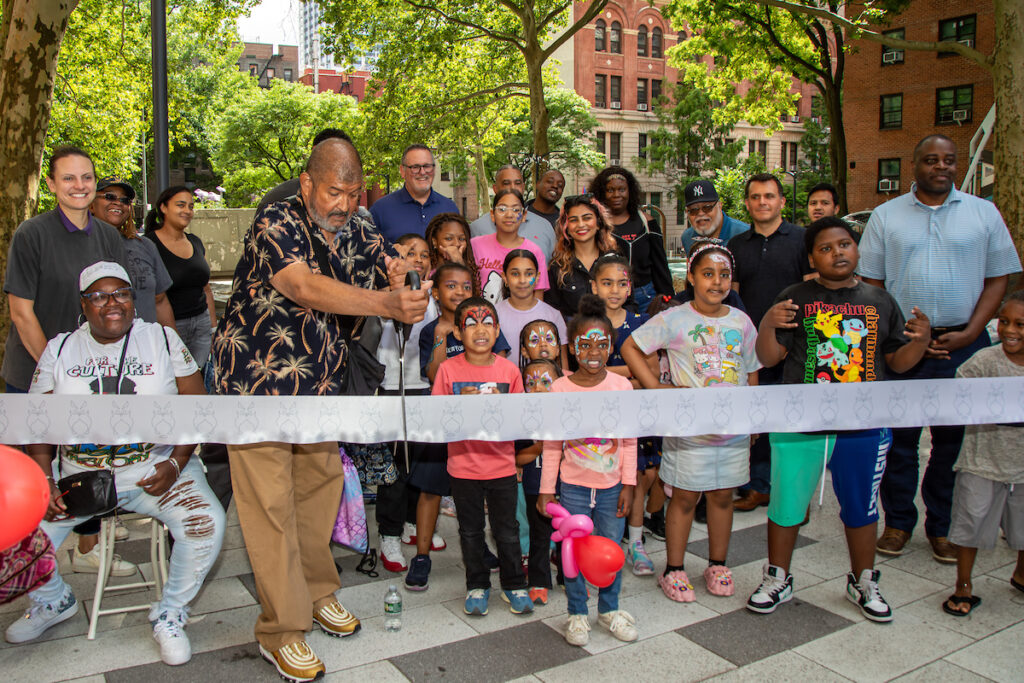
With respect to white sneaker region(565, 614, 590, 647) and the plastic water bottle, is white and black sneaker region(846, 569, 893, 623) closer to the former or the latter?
white sneaker region(565, 614, 590, 647)

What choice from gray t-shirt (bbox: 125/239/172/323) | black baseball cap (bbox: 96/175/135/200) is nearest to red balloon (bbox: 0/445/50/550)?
→ gray t-shirt (bbox: 125/239/172/323)

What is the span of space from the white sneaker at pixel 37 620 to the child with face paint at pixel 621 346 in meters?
2.89

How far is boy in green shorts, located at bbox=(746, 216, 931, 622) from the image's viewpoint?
3.89 metres

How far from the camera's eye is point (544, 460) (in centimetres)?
384

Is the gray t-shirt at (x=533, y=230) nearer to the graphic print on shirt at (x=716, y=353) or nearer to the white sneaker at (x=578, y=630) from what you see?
the graphic print on shirt at (x=716, y=353)

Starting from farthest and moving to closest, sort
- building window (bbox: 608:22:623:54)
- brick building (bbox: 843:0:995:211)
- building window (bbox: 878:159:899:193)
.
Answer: building window (bbox: 608:22:623:54)
building window (bbox: 878:159:899:193)
brick building (bbox: 843:0:995:211)

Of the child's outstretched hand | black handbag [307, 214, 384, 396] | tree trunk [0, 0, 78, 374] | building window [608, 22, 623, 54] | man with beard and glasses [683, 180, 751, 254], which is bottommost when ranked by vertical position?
black handbag [307, 214, 384, 396]

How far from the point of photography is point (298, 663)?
11.1 feet

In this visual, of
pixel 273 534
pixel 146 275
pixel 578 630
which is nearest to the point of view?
pixel 273 534

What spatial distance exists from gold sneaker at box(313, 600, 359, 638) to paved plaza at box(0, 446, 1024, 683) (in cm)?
5

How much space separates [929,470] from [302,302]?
3.86 meters

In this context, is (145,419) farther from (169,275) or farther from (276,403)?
(169,275)

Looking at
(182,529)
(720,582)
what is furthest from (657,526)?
(182,529)

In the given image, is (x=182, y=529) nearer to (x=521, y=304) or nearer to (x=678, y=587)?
(x=521, y=304)
